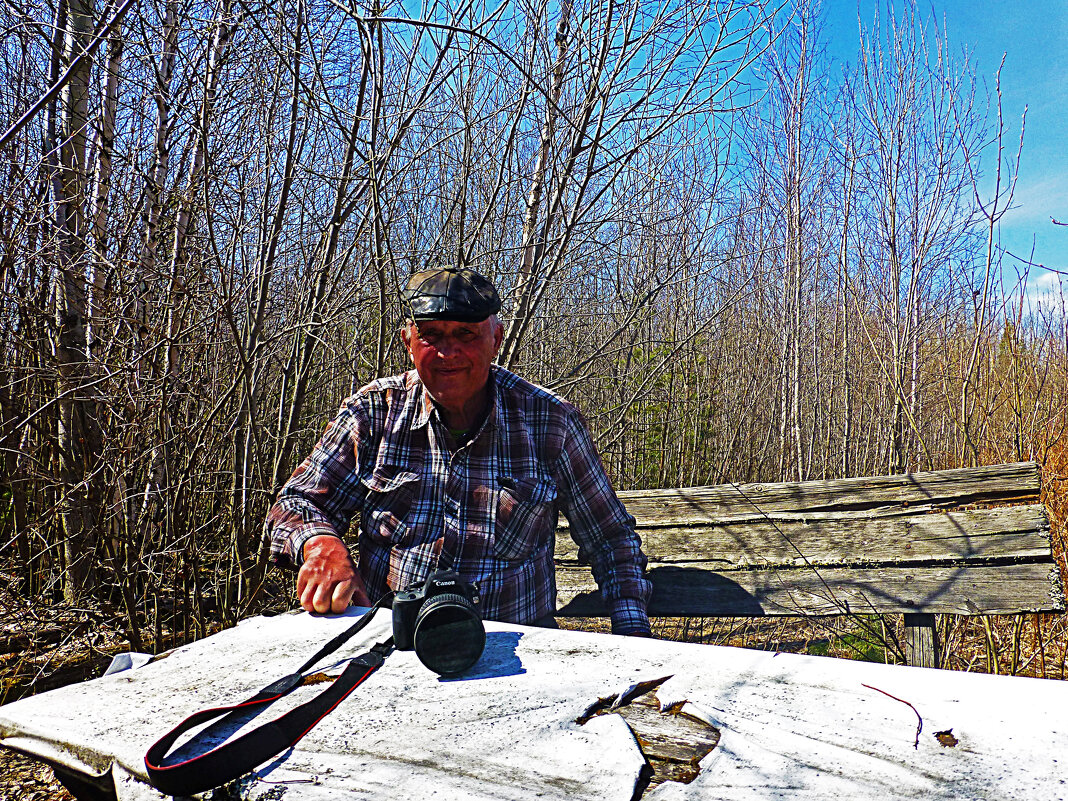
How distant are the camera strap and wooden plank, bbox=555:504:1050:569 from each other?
55.1 inches

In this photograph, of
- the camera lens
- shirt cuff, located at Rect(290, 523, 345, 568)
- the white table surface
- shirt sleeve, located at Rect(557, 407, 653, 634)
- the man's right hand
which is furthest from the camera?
shirt sleeve, located at Rect(557, 407, 653, 634)

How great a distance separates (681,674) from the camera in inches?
47.9

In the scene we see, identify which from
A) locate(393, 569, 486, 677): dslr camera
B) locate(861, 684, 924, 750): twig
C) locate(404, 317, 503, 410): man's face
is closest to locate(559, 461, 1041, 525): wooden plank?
locate(404, 317, 503, 410): man's face

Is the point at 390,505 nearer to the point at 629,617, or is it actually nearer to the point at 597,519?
the point at 597,519

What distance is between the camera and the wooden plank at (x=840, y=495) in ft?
6.72

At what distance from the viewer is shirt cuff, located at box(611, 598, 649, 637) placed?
214 centimetres

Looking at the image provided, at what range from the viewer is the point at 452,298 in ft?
6.70

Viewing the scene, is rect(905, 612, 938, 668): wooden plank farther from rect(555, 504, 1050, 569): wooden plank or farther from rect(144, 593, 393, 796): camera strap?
rect(144, 593, 393, 796): camera strap

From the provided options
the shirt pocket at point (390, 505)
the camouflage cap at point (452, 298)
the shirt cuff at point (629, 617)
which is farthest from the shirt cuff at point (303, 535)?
the shirt cuff at point (629, 617)

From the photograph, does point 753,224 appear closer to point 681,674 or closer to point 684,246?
point 684,246

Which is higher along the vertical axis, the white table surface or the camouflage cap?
the camouflage cap

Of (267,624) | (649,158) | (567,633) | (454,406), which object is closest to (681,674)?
(567,633)

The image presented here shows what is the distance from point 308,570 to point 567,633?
0.66 m

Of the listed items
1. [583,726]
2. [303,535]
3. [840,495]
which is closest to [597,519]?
[840,495]
